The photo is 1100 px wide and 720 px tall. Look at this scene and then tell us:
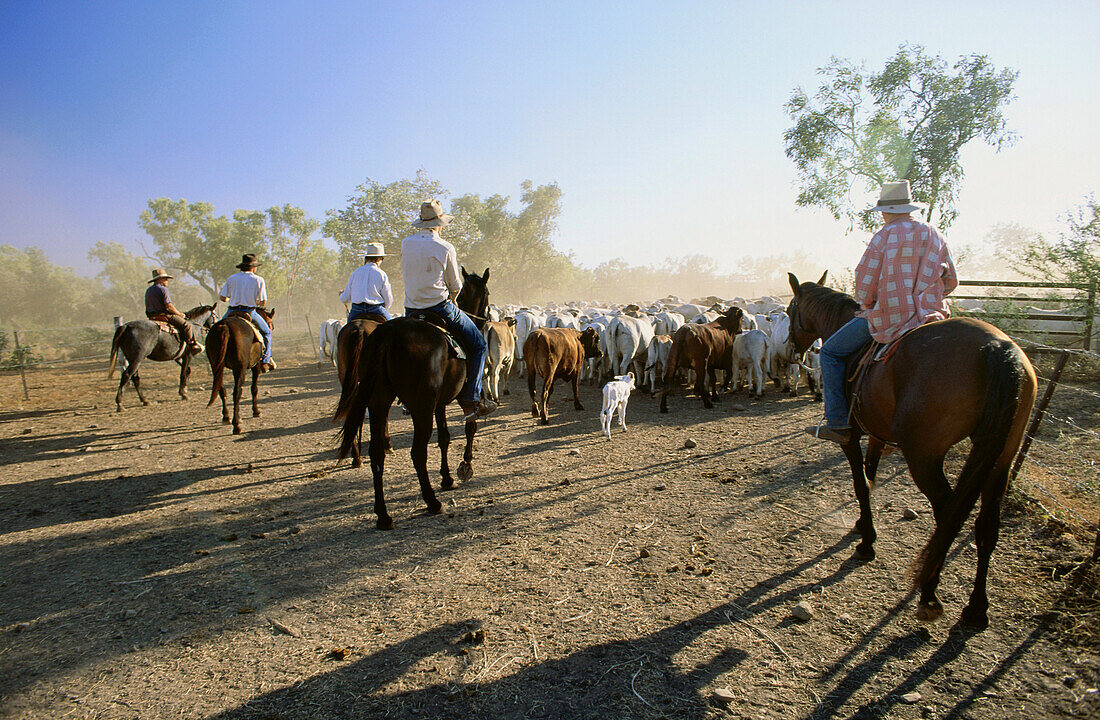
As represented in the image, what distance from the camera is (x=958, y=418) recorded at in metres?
3.07

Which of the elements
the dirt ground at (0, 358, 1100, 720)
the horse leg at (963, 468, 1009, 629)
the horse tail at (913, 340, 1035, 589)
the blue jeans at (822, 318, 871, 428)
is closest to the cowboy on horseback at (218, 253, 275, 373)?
the dirt ground at (0, 358, 1100, 720)

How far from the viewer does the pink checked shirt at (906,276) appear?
368 cm

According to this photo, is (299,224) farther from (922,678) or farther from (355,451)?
(922,678)

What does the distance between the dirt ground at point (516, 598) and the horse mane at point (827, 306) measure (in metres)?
1.92

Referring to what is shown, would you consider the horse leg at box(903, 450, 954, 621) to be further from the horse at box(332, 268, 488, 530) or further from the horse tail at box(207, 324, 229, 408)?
the horse tail at box(207, 324, 229, 408)

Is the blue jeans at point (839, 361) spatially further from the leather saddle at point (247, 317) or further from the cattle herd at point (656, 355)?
the leather saddle at point (247, 317)

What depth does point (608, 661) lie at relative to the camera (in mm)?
3061

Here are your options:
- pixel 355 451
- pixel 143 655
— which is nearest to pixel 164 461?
pixel 355 451

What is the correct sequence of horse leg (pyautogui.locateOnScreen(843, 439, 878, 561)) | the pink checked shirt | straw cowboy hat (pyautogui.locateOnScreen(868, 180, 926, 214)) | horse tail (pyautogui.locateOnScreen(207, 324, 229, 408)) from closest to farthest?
the pink checked shirt → straw cowboy hat (pyautogui.locateOnScreen(868, 180, 926, 214)) → horse leg (pyautogui.locateOnScreen(843, 439, 878, 561)) → horse tail (pyautogui.locateOnScreen(207, 324, 229, 408))

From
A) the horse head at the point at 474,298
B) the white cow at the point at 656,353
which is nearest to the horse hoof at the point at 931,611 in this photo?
the horse head at the point at 474,298

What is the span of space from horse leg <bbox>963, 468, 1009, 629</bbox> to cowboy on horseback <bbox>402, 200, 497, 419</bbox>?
4515 millimetres

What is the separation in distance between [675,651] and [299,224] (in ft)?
156

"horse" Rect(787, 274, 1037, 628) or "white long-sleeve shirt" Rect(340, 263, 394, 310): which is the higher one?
"white long-sleeve shirt" Rect(340, 263, 394, 310)

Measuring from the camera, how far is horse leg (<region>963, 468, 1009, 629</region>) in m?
3.15
